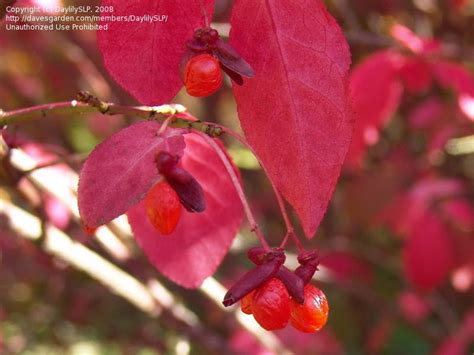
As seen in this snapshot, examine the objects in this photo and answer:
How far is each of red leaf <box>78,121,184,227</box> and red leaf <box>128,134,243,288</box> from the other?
17 cm

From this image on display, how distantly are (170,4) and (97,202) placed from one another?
0.18 meters

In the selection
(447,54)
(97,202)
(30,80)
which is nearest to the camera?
(97,202)

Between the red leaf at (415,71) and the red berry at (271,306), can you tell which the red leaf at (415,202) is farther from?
the red berry at (271,306)

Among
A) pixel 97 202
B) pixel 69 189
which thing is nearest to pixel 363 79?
pixel 69 189

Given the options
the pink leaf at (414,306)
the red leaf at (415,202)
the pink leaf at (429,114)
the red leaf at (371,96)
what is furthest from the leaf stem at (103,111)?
the pink leaf at (414,306)

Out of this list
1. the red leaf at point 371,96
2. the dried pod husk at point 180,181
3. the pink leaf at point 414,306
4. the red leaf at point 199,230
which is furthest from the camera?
the pink leaf at point 414,306

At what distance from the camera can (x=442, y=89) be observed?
231 cm

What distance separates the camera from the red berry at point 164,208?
2.13 feet

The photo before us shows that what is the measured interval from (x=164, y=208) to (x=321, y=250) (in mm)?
1600

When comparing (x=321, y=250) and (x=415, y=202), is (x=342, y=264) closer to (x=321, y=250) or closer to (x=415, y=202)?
(x=321, y=250)

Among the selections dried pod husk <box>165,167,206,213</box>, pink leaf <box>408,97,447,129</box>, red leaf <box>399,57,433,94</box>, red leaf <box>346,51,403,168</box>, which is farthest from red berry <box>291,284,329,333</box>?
pink leaf <box>408,97,447,129</box>

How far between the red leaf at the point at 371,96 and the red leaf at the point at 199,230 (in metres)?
0.58

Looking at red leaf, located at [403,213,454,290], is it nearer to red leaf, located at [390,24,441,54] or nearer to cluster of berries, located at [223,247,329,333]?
red leaf, located at [390,24,441,54]

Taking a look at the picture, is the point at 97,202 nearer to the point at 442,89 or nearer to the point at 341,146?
the point at 341,146
